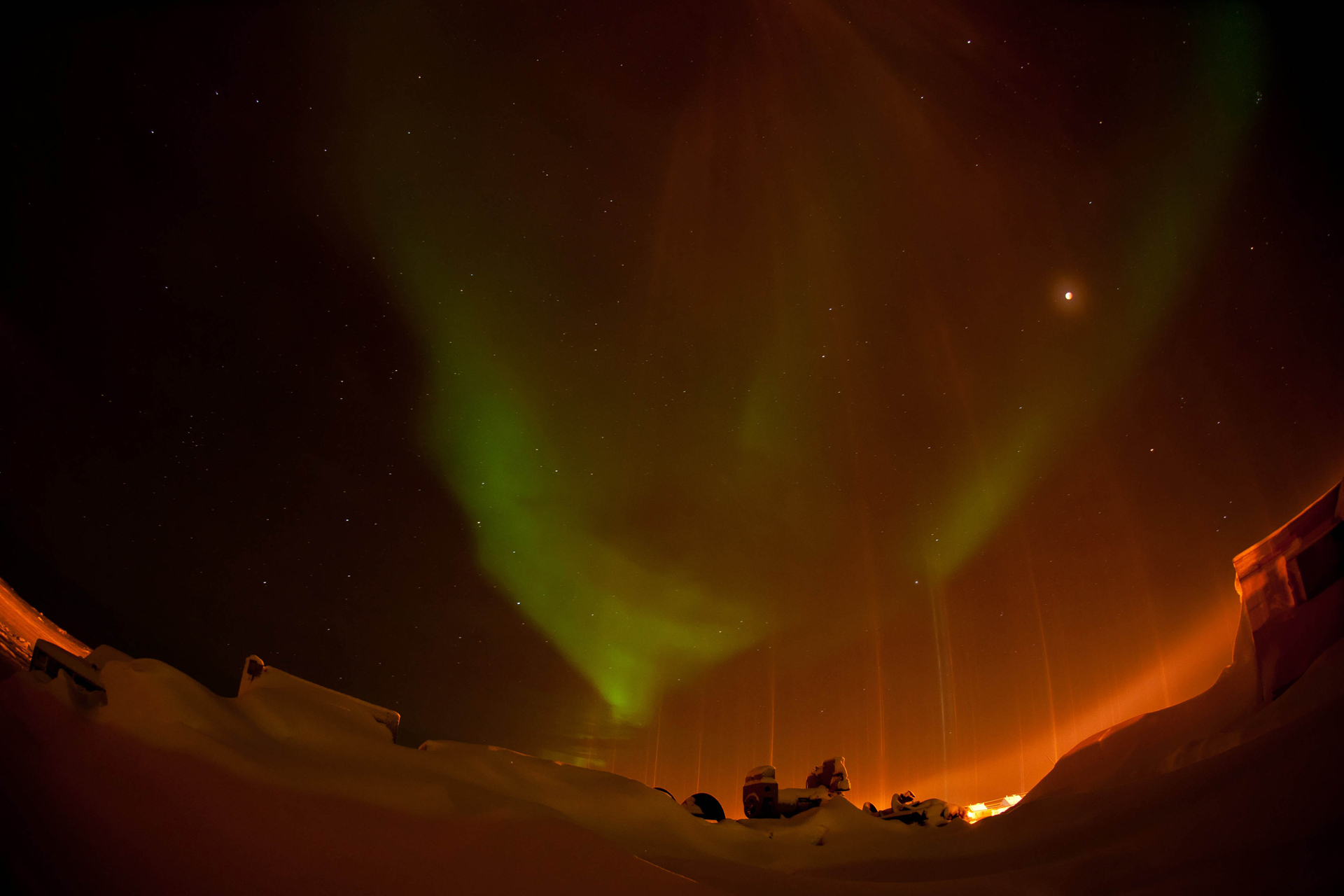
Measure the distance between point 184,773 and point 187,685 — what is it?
2.72 ft

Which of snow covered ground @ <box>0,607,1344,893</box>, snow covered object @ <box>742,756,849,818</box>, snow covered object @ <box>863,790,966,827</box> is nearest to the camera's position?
snow covered ground @ <box>0,607,1344,893</box>

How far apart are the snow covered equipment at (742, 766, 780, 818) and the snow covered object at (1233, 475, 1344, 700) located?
7465 millimetres

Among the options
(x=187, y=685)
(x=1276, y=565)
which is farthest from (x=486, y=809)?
(x=1276, y=565)

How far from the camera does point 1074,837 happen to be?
10.1ft

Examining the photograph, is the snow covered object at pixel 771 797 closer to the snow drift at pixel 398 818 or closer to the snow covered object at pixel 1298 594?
the snow covered object at pixel 1298 594

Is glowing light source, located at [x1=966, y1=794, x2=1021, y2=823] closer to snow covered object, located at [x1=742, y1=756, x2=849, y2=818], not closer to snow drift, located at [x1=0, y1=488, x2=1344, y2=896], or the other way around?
snow covered object, located at [x1=742, y1=756, x2=849, y2=818]

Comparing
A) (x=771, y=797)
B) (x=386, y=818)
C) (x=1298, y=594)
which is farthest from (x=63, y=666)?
(x=771, y=797)

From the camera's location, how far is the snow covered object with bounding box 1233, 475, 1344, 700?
3.96m

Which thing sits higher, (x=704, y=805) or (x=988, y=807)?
(x=988, y=807)

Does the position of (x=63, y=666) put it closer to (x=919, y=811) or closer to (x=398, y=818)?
(x=398, y=818)

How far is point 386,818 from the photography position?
2.26 metres

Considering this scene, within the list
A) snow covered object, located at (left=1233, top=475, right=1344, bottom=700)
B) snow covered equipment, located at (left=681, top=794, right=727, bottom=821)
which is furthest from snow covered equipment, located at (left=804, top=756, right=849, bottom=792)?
snow covered object, located at (left=1233, top=475, right=1344, bottom=700)

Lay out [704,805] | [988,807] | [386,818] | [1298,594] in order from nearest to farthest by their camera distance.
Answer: [386,818]
[1298,594]
[704,805]
[988,807]

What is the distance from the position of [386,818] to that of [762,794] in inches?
385
